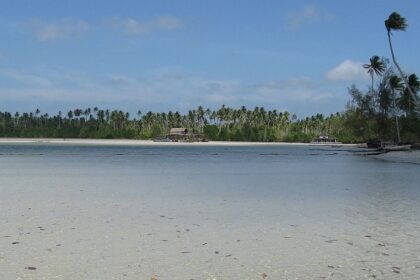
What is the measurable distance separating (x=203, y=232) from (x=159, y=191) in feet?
32.3

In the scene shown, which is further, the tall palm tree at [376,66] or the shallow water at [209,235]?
the tall palm tree at [376,66]

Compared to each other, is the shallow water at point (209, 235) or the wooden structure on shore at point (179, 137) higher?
the wooden structure on shore at point (179, 137)

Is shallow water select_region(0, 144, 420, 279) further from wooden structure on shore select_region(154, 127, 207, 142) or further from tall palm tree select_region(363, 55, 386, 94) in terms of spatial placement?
wooden structure on shore select_region(154, 127, 207, 142)

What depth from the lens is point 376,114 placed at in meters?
97.4

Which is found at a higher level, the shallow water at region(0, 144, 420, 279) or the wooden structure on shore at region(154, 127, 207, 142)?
the wooden structure on shore at region(154, 127, 207, 142)

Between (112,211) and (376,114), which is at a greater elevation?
(376,114)

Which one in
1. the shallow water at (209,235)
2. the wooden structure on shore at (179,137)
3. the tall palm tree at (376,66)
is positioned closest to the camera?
the shallow water at (209,235)

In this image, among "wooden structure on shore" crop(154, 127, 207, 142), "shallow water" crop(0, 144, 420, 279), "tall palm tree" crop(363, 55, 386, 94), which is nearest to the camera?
"shallow water" crop(0, 144, 420, 279)

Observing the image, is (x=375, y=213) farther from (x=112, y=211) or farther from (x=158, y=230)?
(x=112, y=211)

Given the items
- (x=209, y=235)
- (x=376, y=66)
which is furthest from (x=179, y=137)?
(x=209, y=235)

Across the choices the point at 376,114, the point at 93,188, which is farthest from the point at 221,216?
the point at 376,114

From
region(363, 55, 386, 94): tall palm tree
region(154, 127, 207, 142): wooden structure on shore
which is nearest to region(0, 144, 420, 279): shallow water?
region(363, 55, 386, 94): tall palm tree

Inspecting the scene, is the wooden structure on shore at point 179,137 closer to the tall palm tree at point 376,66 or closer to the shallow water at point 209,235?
the tall palm tree at point 376,66

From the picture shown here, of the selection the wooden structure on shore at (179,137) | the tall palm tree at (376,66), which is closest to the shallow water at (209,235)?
the tall palm tree at (376,66)
